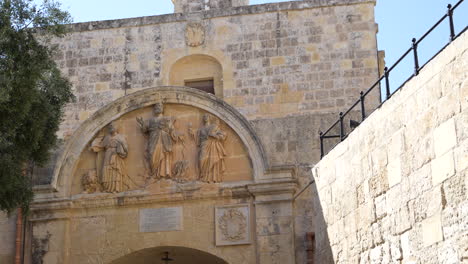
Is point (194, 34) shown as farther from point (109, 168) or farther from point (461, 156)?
point (461, 156)

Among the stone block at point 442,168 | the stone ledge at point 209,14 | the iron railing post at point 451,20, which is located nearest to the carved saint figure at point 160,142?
the stone ledge at point 209,14

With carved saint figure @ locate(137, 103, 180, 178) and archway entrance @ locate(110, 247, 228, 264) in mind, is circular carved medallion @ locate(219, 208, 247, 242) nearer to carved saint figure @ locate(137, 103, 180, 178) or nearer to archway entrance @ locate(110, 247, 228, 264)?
archway entrance @ locate(110, 247, 228, 264)

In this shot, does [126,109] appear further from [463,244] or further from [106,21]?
[463,244]

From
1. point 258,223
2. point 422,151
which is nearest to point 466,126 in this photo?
point 422,151

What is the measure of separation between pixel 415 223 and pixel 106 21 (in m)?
8.79

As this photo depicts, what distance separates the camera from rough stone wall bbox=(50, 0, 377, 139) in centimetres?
1425

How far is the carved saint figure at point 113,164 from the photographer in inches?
521

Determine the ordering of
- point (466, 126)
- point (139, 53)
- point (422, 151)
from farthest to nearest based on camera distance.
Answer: point (139, 53), point (422, 151), point (466, 126)

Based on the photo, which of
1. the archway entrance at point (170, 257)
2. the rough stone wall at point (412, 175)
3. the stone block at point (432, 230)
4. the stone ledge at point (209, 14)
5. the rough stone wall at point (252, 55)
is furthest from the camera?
the stone ledge at point (209, 14)

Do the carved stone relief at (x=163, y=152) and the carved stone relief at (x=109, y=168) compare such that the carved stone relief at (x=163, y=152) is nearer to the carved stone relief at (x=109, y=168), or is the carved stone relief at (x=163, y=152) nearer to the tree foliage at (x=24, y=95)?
the carved stone relief at (x=109, y=168)

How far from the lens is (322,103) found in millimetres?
14141

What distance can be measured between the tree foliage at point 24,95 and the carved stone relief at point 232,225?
284 centimetres

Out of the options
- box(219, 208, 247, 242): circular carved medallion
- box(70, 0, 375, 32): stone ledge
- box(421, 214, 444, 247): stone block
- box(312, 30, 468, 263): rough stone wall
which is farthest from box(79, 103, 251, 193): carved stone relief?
box(421, 214, 444, 247): stone block

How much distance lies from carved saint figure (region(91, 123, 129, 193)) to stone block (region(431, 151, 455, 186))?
6.67 m
